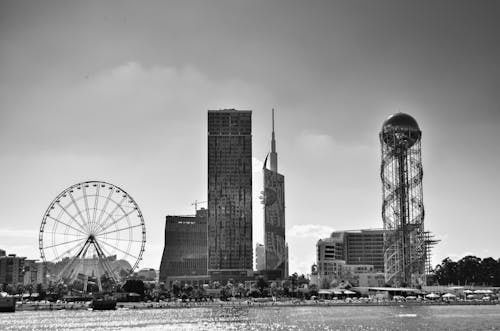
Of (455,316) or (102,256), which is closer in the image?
(455,316)

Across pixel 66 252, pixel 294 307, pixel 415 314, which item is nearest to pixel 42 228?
pixel 66 252

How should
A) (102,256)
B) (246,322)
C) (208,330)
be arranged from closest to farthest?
(208,330), (246,322), (102,256)

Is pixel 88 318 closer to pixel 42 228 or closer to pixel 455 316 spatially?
pixel 42 228

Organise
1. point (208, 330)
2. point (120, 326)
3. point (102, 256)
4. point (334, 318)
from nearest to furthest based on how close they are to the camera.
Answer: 1. point (208, 330)
2. point (120, 326)
3. point (334, 318)
4. point (102, 256)

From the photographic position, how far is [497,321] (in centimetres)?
13112

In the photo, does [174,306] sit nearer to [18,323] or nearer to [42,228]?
[42,228]

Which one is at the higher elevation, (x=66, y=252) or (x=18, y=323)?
(x=66, y=252)

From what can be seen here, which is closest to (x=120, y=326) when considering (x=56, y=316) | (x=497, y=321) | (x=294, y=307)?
(x=56, y=316)

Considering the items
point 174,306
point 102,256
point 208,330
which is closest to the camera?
point 208,330

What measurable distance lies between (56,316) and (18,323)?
21.5 meters

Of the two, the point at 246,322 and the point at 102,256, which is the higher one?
the point at 102,256

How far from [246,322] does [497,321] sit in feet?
131

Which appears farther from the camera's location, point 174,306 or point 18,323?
point 174,306

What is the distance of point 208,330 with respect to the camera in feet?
387
